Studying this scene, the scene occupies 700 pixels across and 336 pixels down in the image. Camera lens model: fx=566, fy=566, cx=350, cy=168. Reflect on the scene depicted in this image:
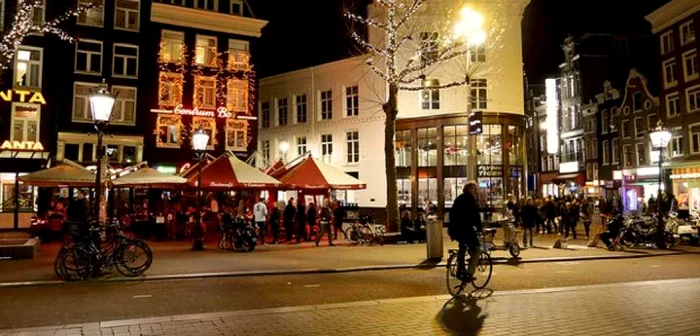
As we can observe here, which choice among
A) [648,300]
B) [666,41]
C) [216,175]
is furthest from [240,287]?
[666,41]

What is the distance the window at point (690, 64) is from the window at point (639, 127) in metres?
7.35

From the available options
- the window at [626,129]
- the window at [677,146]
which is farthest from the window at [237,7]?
the window at [626,129]

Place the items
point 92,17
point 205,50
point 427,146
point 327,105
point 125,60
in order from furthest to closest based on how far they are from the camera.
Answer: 1. point 327,105
2. point 427,146
3. point 205,50
4. point 125,60
5. point 92,17

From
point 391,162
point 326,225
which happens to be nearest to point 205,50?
point 391,162

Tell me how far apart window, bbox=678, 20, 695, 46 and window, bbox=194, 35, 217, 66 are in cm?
3175

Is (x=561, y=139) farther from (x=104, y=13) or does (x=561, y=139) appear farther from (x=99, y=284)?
(x=99, y=284)

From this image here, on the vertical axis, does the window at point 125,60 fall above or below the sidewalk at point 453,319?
above

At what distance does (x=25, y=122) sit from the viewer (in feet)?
99.8

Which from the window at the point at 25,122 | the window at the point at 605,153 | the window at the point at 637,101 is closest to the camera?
the window at the point at 25,122

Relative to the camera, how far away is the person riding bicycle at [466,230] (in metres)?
9.91

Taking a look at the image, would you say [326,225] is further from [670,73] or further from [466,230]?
[670,73]

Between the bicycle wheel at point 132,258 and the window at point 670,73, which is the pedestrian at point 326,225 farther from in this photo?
the window at point 670,73

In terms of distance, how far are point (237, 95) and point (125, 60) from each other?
698cm

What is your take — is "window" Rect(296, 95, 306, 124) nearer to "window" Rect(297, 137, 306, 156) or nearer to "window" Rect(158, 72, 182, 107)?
"window" Rect(297, 137, 306, 156)
